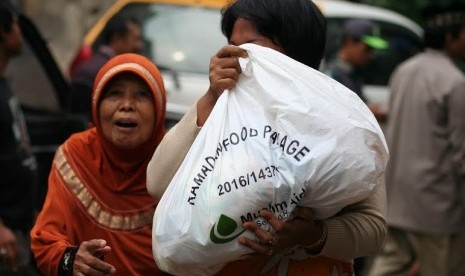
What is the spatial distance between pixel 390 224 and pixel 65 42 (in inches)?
238

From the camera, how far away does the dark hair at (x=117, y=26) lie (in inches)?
317

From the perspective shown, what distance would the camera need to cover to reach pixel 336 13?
31.4ft

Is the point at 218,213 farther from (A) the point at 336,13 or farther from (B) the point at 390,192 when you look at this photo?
(A) the point at 336,13

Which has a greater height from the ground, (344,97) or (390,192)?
(344,97)

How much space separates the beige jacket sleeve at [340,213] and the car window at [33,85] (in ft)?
13.4

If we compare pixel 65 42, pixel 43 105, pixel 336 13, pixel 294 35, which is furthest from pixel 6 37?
pixel 65 42

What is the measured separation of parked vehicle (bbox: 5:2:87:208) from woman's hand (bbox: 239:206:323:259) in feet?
12.6

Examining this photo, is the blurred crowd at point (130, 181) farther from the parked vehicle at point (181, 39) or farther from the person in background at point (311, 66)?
the parked vehicle at point (181, 39)

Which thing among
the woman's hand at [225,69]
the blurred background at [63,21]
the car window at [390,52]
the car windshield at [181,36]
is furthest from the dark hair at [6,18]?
the blurred background at [63,21]

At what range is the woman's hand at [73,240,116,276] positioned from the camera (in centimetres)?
333

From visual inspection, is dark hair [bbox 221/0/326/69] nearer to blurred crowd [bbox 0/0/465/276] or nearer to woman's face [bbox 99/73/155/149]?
blurred crowd [bbox 0/0/465/276]

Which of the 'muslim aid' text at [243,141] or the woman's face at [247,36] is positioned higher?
the woman's face at [247,36]

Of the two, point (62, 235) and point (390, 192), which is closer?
point (62, 235)

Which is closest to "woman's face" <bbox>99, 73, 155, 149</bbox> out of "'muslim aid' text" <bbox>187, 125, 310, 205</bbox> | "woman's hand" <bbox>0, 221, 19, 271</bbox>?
"'muslim aid' text" <bbox>187, 125, 310, 205</bbox>
